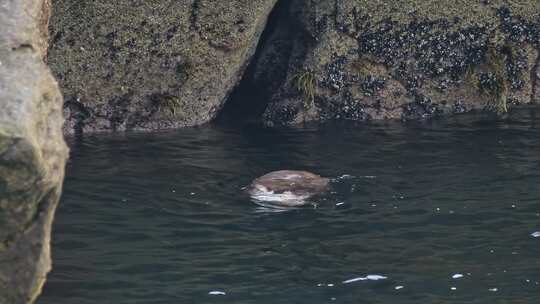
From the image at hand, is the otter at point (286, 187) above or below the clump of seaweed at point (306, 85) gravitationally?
below

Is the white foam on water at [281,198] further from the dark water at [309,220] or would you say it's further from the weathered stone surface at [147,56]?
the weathered stone surface at [147,56]

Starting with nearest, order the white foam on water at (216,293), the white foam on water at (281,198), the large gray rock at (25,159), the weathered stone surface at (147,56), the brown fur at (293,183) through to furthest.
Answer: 1. the large gray rock at (25,159)
2. the white foam on water at (216,293)
3. the white foam on water at (281,198)
4. the brown fur at (293,183)
5. the weathered stone surface at (147,56)

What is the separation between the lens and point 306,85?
12516 mm

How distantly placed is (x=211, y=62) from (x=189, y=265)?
16.9 ft

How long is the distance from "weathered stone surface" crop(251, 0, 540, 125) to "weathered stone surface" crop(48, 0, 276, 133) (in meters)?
0.78

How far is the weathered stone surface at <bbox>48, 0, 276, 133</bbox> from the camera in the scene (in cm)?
1202

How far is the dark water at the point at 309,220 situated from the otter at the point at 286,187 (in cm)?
17

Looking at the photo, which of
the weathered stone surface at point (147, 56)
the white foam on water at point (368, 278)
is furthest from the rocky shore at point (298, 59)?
the white foam on water at point (368, 278)

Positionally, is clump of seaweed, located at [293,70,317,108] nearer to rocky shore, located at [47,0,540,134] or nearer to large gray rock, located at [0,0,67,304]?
rocky shore, located at [47,0,540,134]

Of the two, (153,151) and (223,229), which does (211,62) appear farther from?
(223,229)

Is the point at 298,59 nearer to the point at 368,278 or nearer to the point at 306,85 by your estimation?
the point at 306,85

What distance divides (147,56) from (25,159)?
7.18 metres

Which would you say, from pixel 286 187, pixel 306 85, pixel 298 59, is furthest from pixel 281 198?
pixel 298 59

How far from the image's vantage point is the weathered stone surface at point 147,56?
12.0 metres
